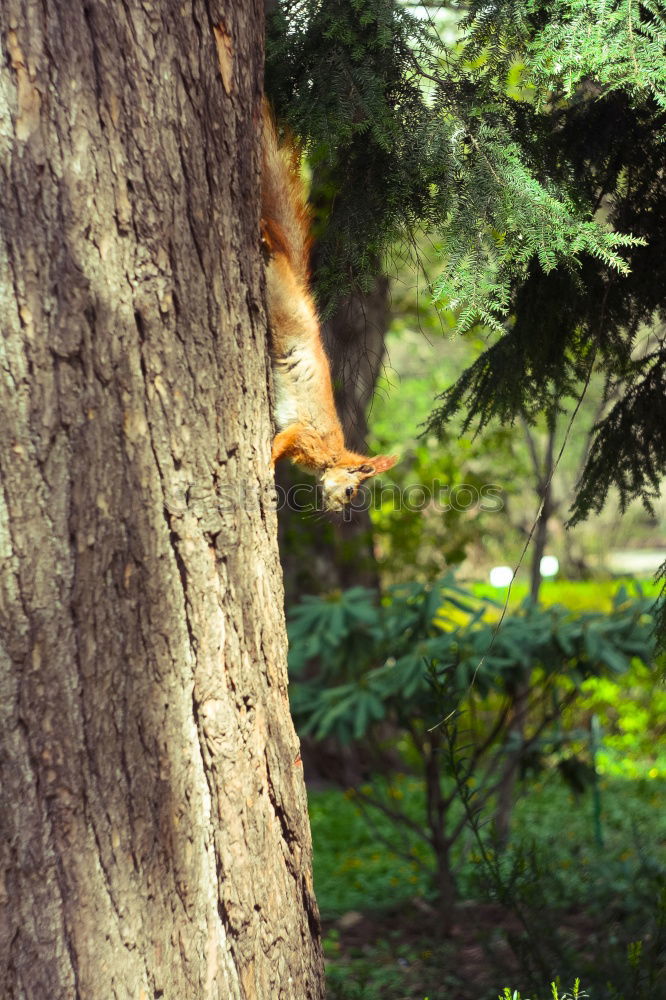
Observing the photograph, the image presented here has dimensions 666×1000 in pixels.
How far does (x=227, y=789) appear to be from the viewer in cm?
185

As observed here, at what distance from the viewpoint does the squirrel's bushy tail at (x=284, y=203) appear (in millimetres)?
2242

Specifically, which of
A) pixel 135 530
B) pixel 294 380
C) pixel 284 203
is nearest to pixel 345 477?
pixel 294 380

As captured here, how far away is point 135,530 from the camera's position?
1.75 meters

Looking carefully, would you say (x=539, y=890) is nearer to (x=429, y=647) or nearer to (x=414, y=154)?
(x=429, y=647)

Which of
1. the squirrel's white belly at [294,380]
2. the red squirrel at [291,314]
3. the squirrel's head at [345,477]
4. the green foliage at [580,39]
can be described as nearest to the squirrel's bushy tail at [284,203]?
the red squirrel at [291,314]

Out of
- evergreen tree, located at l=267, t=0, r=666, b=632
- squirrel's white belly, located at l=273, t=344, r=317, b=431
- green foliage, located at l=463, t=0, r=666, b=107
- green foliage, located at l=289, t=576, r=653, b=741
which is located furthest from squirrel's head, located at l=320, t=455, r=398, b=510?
green foliage, located at l=289, t=576, r=653, b=741

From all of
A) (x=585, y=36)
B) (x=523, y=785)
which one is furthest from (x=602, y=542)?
(x=585, y=36)

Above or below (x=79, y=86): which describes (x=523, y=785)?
below

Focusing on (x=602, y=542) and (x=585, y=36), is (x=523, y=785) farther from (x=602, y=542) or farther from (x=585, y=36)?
(x=602, y=542)

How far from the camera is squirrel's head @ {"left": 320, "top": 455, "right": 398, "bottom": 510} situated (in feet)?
9.28

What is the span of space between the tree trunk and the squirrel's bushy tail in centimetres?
28

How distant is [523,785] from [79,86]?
538 centimetres

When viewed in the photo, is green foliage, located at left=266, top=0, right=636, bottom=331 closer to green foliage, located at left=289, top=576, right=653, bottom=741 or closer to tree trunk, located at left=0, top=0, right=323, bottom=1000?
tree trunk, located at left=0, top=0, right=323, bottom=1000

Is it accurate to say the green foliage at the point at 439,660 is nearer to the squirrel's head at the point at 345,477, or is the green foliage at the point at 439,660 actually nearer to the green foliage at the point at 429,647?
the green foliage at the point at 429,647
